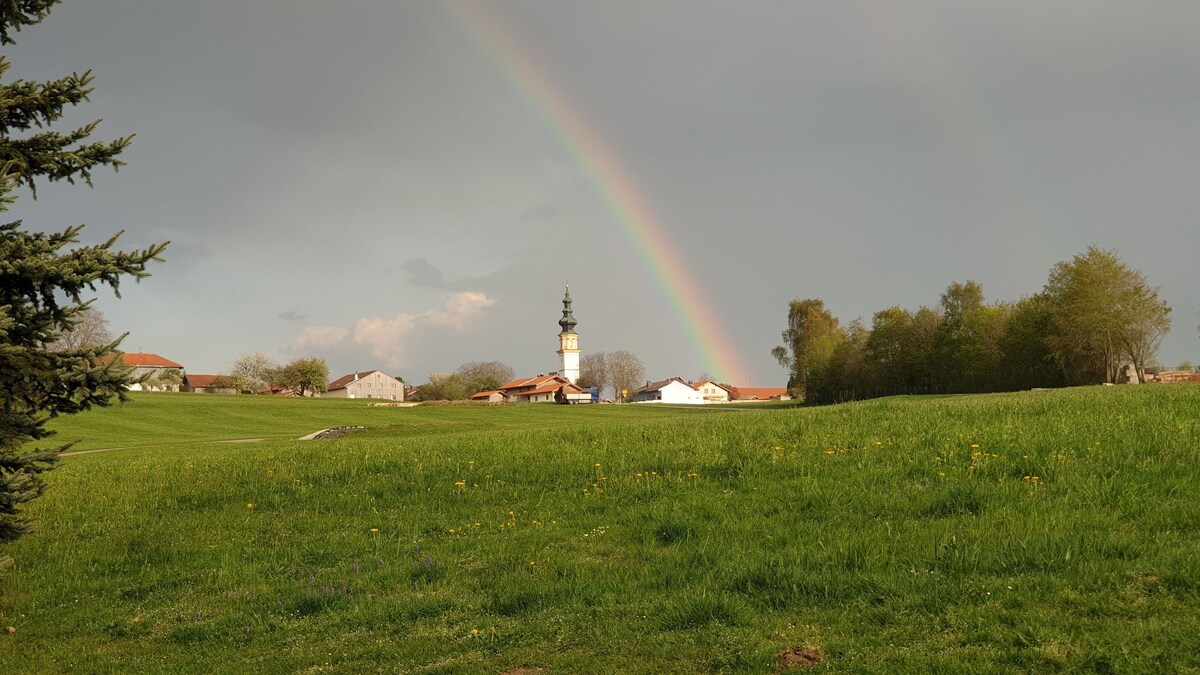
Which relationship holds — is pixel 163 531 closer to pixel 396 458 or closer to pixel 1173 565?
pixel 396 458

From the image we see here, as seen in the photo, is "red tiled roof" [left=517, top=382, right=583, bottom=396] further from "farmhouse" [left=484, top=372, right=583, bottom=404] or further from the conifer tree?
the conifer tree

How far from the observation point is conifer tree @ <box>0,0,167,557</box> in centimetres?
916

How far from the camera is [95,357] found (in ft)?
32.7

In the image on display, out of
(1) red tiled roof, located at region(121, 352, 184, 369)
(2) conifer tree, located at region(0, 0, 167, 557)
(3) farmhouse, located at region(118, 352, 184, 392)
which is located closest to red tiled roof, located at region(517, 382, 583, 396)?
(3) farmhouse, located at region(118, 352, 184, 392)

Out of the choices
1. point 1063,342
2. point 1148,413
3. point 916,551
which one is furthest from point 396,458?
point 1063,342

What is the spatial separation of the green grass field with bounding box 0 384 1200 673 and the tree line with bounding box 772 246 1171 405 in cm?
5724

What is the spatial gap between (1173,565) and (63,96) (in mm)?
14522

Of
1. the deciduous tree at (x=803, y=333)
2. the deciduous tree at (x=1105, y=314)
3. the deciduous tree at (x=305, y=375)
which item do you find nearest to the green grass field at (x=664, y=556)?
the deciduous tree at (x=1105, y=314)

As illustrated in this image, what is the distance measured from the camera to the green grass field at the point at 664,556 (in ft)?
20.6

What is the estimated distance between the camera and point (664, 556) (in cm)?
924

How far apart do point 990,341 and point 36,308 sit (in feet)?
287

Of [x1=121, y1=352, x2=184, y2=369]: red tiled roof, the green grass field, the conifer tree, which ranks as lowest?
the green grass field

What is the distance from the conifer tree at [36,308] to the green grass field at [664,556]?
2310 mm

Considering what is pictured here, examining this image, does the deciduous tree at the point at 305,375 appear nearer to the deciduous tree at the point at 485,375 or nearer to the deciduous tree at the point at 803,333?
the deciduous tree at the point at 485,375
